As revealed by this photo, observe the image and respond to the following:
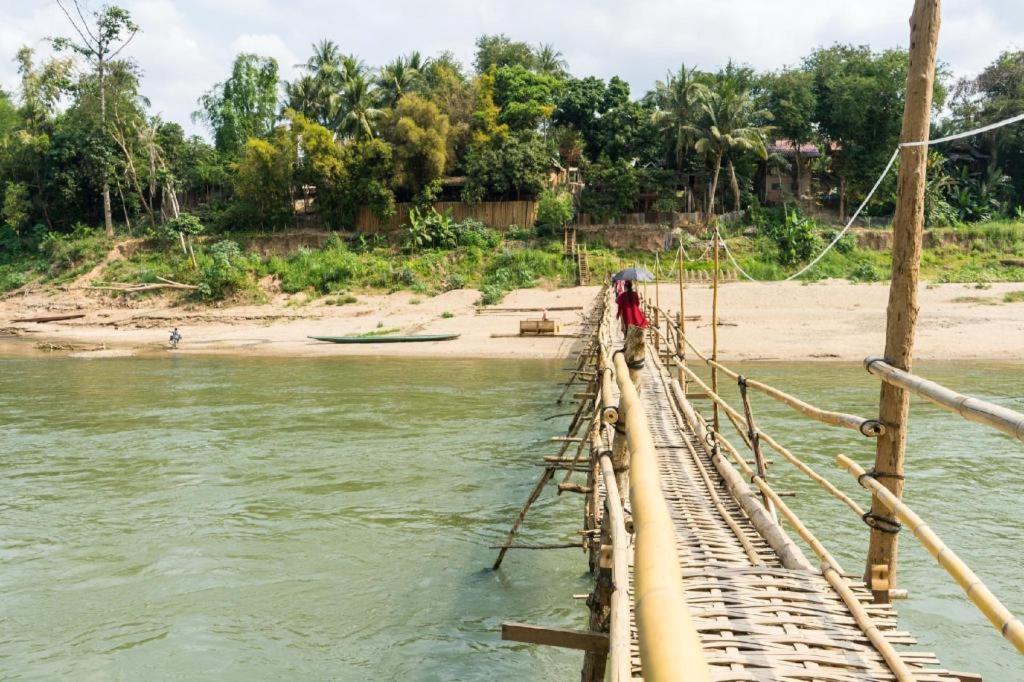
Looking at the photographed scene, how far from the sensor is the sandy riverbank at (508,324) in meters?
20.8

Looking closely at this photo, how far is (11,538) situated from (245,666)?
13.9 ft

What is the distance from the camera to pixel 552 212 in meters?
32.1

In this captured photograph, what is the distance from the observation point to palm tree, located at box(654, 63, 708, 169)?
32.0 meters

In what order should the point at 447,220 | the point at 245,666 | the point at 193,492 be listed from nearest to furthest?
the point at 245,666 < the point at 193,492 < the point at 447,220

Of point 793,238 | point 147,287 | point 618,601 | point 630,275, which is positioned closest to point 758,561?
point 618,601

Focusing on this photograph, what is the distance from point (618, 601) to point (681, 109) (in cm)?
3239

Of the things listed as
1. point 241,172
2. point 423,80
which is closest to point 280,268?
point 241,172

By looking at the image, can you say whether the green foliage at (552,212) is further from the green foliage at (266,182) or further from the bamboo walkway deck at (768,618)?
the bamboo walkway deck at (768,618)

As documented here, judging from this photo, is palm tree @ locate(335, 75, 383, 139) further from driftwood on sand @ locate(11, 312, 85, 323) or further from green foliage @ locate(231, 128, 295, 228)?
driftwood on sand @ locate(11, 312, 85, 323)

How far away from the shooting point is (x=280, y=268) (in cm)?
3127

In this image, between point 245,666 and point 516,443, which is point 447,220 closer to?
point 516,443

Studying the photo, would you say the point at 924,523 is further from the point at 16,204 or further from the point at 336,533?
the point at 16,204

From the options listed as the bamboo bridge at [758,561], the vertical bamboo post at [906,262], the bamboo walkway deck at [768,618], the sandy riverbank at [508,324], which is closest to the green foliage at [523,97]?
the sandy riverbank at [508,324]

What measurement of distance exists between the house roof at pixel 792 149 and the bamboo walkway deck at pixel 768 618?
34.0 m
